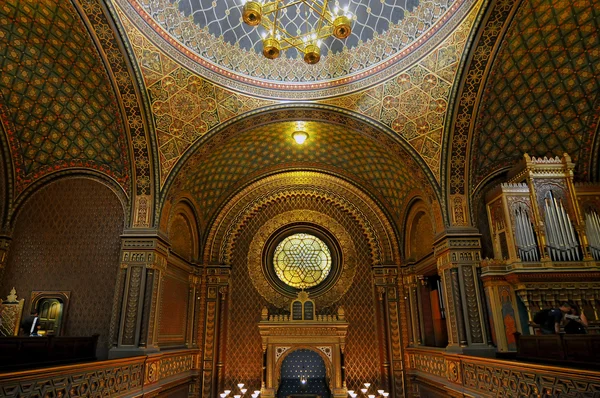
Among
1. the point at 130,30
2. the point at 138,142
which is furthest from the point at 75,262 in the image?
the point at 130,30

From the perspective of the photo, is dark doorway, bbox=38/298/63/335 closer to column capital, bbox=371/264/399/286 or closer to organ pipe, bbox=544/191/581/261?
column capital, bbox=371/264/399/286

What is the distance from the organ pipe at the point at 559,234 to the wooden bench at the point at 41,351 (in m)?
10.6

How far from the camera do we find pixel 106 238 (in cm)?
1077

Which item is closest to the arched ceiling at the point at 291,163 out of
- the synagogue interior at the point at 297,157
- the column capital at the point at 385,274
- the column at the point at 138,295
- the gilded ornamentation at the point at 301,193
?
the synagogue interior at the point at 297,157

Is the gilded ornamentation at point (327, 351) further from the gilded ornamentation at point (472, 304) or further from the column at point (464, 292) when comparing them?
the gilded ornamentation at point (472, 304)

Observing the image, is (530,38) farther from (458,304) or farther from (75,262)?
(75,262)

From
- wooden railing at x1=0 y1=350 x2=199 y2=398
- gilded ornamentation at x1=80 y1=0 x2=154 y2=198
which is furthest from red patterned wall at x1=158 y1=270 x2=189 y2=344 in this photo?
gilded ornamentation at x1=80 y1=0 x2=154 y2=198

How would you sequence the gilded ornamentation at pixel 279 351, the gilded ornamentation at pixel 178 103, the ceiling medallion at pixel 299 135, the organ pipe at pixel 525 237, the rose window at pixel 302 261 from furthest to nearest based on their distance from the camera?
the rose window at pixel 302 261
the gilded ornamentation at pixel 279 351
the ceiling medallion at pixel 299 135
the gilded ornamentation at pixel 178 103
the organ pipe at pixel 525 237

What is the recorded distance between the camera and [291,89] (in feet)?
35.2

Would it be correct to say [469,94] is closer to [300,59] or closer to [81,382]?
[300,59]

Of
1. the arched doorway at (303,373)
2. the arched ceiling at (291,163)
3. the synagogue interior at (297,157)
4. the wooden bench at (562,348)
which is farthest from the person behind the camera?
the arched doorway at (303,373)

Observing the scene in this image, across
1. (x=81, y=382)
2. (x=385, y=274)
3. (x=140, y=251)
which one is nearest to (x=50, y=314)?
(x=140, y=251)

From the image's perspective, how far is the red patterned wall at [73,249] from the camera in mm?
10281

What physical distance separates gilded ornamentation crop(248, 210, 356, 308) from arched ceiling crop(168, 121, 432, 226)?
5.57 feet
